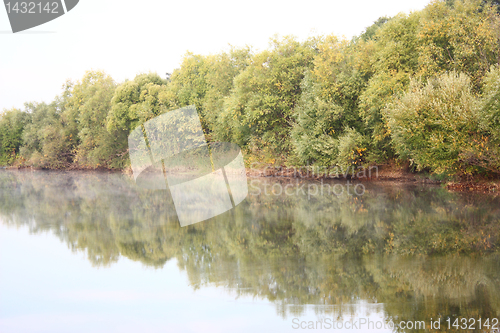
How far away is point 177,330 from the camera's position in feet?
20.7

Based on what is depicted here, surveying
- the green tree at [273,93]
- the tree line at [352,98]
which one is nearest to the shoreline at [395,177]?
the tree line at [352,98]

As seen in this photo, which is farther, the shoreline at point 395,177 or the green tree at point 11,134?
the green tree at point 11,134

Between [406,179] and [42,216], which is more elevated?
[42,216]

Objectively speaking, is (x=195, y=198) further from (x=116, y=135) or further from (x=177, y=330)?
Answer: (x=116, y=135)

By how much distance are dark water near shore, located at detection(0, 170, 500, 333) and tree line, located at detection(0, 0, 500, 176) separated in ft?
15.7

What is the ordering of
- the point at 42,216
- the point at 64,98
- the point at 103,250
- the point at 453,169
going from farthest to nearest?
1. the point at 64,98
2. the point at 453,169
3. the point at 42,216
4. the point at 103,250

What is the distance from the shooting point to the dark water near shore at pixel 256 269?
662 centimetres

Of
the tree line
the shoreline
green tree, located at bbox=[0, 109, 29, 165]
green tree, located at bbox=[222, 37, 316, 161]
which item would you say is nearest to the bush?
the tree line

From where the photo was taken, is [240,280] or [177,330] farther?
[240,280]

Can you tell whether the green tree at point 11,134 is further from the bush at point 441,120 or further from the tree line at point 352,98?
the bush at point 441,120

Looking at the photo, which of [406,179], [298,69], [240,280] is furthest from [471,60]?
[240,280]

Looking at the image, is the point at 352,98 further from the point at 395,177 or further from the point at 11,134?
the point at 11,134

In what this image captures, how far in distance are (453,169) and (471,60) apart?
6915 millimetres

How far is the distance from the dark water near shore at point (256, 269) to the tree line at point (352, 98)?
189 inches
